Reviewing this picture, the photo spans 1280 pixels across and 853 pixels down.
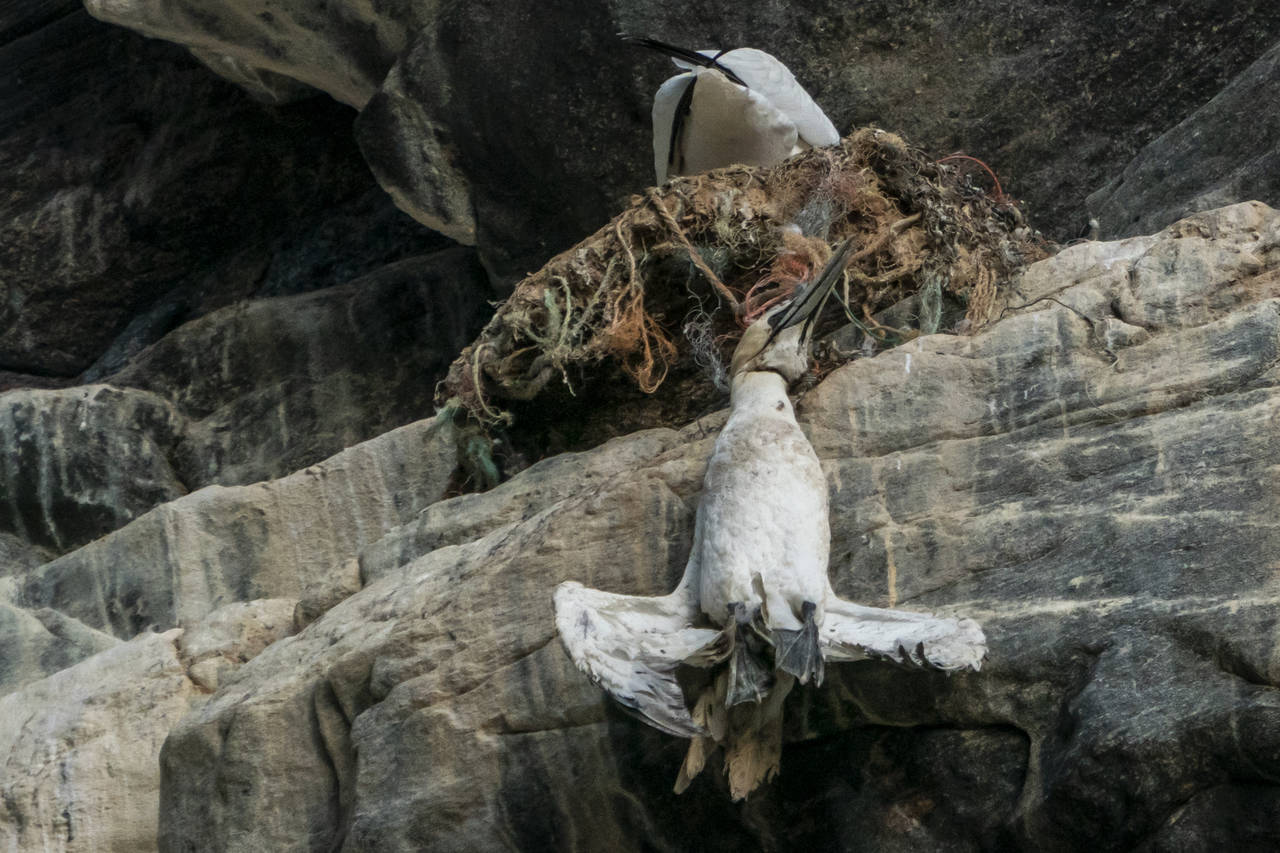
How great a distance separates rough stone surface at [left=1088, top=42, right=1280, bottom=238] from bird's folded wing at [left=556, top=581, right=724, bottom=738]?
3092 mm

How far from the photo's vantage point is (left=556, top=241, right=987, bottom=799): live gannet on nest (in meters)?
4.48

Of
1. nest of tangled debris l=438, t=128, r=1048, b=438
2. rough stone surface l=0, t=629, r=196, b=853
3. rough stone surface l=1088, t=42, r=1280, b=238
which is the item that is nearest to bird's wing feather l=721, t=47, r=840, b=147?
nest of tangled debris l=438, t=128, r=1048, b=438

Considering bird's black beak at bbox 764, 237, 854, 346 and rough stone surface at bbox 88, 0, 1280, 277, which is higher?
rough stone surface at bbox 88, 0, 1280, 277

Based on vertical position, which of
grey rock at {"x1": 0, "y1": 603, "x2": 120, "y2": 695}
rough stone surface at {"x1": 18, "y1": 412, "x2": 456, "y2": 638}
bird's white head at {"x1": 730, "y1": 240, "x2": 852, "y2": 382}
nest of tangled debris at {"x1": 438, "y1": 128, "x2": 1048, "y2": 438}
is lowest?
grey rock at {"x1": 0, "y1": 603, "x2": 120, "y2": 695}

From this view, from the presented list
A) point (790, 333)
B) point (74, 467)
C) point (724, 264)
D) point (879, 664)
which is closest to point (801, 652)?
point (879, 664)

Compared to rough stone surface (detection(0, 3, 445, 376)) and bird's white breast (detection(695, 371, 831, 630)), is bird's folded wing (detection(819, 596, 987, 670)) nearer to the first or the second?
bird's white breast (detection(695, 371, 831, 630))

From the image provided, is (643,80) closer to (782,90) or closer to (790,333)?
(782,90)

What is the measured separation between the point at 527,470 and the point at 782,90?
8.01ft

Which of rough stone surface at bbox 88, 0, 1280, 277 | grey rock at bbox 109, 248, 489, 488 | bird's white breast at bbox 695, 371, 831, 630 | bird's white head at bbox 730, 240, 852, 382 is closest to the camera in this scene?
bird's white breast at bbox 695, 371, 831, 630

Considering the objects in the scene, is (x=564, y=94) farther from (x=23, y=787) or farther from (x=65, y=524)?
(x=23, y=787)

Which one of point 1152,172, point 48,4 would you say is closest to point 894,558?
point 1152,172

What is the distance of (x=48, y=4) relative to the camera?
11102 millimetres

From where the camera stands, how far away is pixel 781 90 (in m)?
8.04

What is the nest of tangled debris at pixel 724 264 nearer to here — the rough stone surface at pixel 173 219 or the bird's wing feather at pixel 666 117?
the bird's wing feather at pixel 666 117
